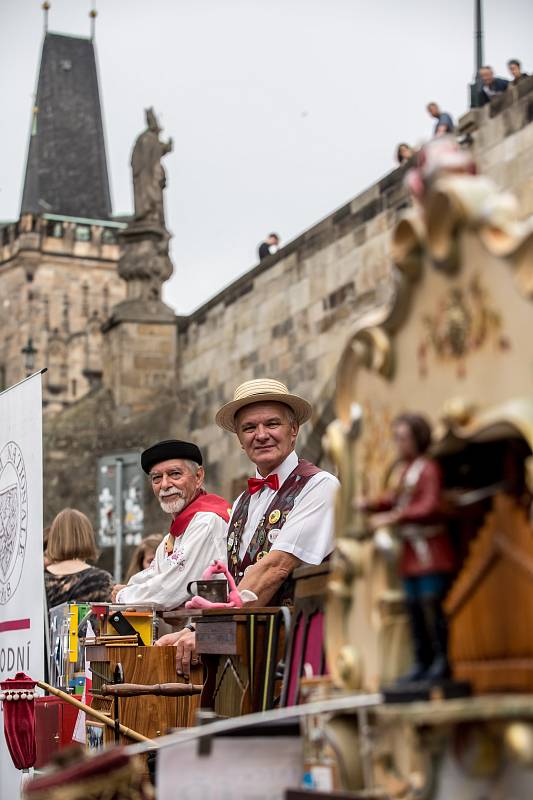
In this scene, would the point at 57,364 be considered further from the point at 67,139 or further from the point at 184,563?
the point at 184,563

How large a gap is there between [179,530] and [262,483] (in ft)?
2.58

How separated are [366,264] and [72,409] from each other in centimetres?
890

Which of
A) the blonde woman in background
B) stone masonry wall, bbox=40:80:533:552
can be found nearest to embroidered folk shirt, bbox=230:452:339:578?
the blonde woman in background

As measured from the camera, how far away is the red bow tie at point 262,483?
608 centimetres

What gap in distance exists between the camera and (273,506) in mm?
5996

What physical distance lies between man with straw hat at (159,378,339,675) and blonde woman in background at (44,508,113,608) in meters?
2.04

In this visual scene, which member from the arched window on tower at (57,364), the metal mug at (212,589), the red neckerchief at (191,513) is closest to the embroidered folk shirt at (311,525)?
the metal mug at (212,589)

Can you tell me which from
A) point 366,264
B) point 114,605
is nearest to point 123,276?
point 366,264

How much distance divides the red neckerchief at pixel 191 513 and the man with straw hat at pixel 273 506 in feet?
1.45

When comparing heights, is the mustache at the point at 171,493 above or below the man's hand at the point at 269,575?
above

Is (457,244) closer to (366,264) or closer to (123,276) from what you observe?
(366,264)

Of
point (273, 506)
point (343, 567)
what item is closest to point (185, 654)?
point (273, 506)

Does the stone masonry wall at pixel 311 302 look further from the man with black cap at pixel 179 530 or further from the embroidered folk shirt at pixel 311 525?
the embroidered folk shirt at pixel 311 525

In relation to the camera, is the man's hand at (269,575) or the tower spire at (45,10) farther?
the tower spire at (45,10)
